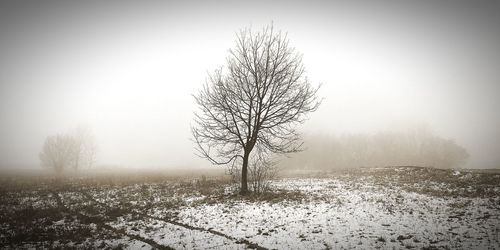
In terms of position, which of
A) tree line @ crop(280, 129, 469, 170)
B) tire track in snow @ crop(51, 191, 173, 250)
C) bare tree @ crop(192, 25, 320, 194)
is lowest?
tire track in snow @ crop(51, 191, 173, 250)

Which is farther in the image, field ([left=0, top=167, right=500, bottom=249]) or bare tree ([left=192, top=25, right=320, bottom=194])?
bare tree ([left=192, top=25, right=320, bottom=194])

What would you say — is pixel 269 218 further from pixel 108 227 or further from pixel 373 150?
pixel 373 150

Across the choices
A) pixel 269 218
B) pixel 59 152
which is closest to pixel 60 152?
pixel 59 152

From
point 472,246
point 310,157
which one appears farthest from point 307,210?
point 310,157

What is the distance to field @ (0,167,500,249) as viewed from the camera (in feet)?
29.4

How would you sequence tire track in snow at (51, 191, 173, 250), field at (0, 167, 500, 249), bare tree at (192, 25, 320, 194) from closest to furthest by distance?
field at (0, 167, 500, 249)
tire track in snow at (51, 191, 173, 250)
bare tree at (192, 25, 320, 194)

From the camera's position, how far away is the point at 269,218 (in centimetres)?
1170

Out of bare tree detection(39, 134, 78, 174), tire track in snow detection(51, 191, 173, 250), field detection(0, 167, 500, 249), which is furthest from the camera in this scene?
bare tree detection(39, 134, 78, 174)

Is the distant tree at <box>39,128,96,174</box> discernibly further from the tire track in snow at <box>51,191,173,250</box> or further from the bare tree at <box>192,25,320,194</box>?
the bare tree at <box>192,25,320,194</box>

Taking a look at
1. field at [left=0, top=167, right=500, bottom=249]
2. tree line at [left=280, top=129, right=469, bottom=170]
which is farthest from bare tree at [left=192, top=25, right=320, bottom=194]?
tree line at [left=280, top=129, right=469, bottom=170]

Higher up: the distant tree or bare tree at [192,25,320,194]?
bare tree at [192,25,320,194]

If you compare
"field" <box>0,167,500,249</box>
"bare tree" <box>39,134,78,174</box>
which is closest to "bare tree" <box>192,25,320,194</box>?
"field" <box>0,167,500,249</box>

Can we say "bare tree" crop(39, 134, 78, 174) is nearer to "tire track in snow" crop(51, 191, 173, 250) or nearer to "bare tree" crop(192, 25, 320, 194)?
"tire track in snow" crop(51, 191, 173, 250)

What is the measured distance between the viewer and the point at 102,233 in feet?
35.2
